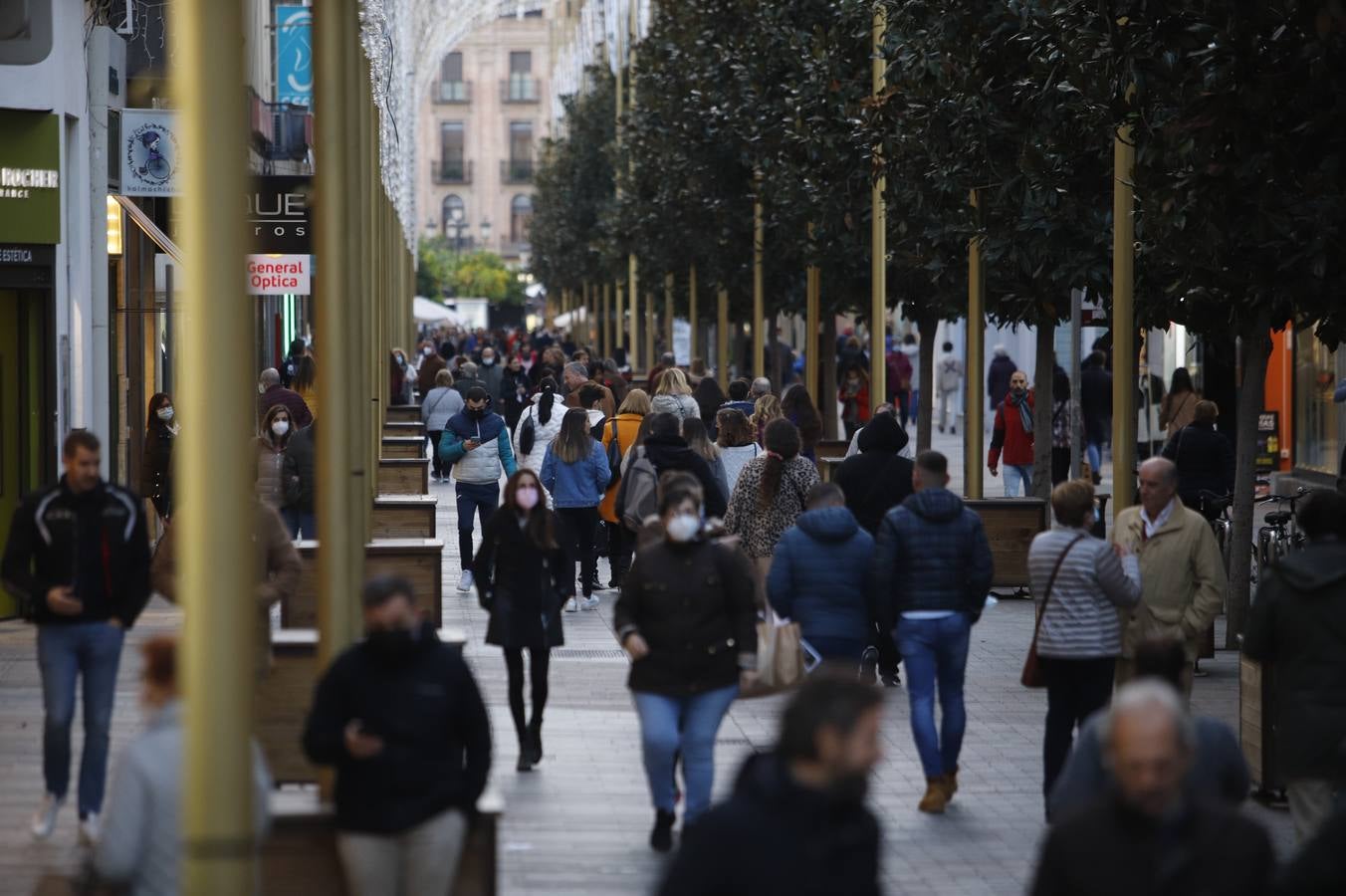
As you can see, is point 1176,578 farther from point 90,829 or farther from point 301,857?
point 301,857

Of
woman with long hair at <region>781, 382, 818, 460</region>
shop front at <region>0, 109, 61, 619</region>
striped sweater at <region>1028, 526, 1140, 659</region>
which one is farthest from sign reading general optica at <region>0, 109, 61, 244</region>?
striped sweater at <region>1028, 526, 1140, 659</region>

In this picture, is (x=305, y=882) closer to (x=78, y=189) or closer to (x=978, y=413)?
(x=78, y=189)

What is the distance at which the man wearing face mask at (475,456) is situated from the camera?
19.8 meters

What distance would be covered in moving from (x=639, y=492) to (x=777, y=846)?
1060 cm

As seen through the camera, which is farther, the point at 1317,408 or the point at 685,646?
the point at 1317,408

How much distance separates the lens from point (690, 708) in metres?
9.80

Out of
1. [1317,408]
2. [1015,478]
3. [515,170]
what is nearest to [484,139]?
[515,170]

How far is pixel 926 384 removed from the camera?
88.1 feet

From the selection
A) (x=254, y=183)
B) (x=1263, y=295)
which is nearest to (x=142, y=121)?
(x=254, y=183)

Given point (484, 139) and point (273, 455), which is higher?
point (484, 139)

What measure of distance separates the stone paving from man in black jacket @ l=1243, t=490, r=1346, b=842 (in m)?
1.15

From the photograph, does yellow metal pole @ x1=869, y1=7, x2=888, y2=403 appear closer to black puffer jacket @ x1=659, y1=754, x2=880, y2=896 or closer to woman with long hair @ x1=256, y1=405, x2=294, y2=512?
woman with long hair @ x1=256, y1=405, x2=294, y2=512

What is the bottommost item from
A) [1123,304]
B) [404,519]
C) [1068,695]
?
[1068,695]

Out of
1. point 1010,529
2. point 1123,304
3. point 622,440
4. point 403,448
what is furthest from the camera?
point 403,448
